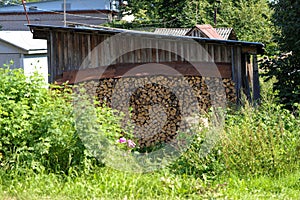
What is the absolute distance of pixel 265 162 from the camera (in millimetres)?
5844

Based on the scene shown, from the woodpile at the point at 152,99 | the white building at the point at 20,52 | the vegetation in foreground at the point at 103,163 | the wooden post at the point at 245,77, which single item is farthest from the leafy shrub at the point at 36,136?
the white building at the point at 20,52

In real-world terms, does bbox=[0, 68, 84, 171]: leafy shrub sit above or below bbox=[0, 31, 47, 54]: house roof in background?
below

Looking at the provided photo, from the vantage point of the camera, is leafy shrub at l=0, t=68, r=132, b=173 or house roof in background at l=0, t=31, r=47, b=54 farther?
house roof in background at l=0, t=31, r=47, b=54

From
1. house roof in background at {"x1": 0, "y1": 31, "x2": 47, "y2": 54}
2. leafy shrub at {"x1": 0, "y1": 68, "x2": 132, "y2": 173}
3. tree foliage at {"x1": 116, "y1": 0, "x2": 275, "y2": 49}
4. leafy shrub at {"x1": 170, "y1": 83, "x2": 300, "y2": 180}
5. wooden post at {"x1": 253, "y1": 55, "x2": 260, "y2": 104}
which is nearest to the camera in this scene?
leafy shrub at {"x1": 0, "y1": 68, "x2": 132, "y2": 173}

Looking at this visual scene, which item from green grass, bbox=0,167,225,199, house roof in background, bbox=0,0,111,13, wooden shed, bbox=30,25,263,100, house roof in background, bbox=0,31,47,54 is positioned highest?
house roof in background, bbox=0,0,111,13

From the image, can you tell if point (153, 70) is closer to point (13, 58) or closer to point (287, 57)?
point (287, 57)

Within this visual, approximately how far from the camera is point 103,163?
5574mm

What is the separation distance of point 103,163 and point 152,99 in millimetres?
4370

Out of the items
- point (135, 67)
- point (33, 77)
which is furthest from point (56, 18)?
point (33, 77)

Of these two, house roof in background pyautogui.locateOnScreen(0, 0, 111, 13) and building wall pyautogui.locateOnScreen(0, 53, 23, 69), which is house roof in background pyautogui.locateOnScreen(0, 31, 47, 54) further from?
house roof in background pyautogui.locateOnScreen(0, 0, 111, 13)

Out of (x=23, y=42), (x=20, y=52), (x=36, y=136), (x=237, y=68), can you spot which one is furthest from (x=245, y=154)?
(x=23, y=42)

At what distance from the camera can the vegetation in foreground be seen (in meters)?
5.13

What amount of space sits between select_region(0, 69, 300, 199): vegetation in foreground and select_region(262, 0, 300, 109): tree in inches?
111

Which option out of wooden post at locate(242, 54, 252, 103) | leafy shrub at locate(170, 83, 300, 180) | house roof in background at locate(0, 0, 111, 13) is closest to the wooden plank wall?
wooden post at locate(242, 54, 252, 103)
